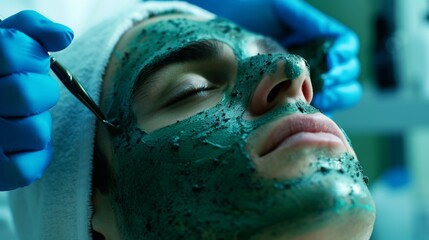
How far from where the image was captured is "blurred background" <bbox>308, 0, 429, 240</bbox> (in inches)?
73.6

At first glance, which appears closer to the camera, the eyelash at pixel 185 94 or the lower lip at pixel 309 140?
the lower lip at pixel 309 140

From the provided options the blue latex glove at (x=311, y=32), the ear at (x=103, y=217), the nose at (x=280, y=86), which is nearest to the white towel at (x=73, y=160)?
the ear at (x=103, y=217)

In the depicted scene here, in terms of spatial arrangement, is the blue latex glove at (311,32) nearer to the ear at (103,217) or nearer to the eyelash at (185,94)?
the eyelash at (185,94)

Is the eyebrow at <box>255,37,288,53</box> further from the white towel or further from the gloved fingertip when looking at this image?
the gloved fingertip

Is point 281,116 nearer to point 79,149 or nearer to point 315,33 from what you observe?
point 79,149

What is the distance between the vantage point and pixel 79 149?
921 millimetres

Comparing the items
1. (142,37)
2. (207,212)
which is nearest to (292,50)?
(142,37)

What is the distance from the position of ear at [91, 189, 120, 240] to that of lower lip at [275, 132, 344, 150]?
1.15ft

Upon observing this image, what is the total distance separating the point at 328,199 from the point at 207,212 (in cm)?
17

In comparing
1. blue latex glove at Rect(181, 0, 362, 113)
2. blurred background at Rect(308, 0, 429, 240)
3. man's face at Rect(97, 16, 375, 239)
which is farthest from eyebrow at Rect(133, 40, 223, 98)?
blurred background at Rect(308, 0, 429, 240)

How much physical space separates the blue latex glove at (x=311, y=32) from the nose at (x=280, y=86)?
525mm

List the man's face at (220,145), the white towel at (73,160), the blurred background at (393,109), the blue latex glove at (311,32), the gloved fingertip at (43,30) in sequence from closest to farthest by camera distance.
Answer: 1. the man's face at (220,145)
2. the gloved fingertip at (43,30)
3. the white towel at (73,160)
4. the blue latex glove at (311,32)
5. the blurred background at (393,109)

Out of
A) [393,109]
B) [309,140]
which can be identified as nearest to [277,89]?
[309,140]

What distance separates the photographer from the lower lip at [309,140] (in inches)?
27.4
